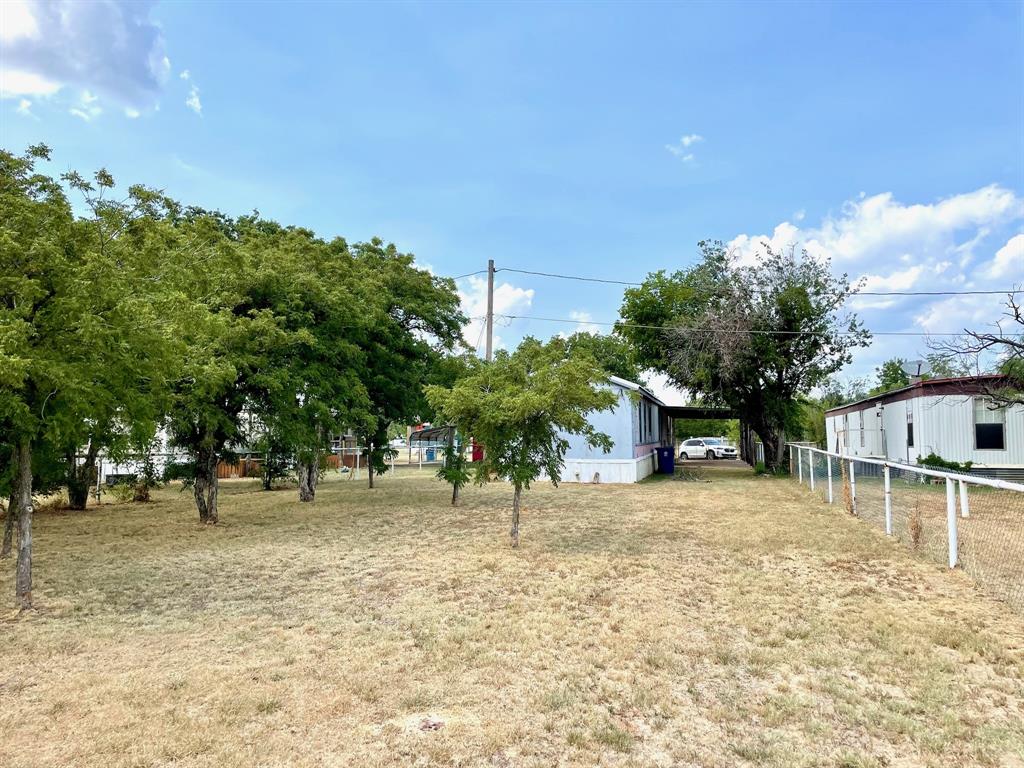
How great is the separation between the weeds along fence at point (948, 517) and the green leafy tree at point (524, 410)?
13.3ft

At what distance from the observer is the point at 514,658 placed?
14.6ft

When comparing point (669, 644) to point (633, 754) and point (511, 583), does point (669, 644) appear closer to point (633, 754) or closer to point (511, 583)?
point (633, 754)

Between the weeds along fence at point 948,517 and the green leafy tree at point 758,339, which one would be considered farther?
the green leafy tree at point 758,339

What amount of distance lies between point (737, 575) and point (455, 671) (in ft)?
13.0

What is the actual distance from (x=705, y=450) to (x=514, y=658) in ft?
116

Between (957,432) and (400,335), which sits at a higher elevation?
(400,335)

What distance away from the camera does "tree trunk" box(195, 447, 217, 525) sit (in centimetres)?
1195

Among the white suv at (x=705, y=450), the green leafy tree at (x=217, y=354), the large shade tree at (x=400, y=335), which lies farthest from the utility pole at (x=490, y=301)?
the white suv at (x=705, y=450)

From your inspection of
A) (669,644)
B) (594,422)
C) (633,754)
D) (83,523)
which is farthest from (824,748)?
(594,422)

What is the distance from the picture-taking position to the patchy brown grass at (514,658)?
325cm

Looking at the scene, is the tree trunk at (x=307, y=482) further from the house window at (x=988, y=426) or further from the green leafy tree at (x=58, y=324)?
the house window at (x=988, y=426)

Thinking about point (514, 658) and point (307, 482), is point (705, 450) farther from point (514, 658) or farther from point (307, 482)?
point (514, 658)

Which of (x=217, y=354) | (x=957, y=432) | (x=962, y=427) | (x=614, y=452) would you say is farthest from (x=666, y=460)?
(x=217, y=354)

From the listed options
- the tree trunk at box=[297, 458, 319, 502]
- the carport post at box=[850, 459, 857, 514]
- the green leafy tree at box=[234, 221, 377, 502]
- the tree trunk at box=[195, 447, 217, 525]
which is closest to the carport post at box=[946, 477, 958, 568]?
the carport post at box=[850, 459, 857, 514]
